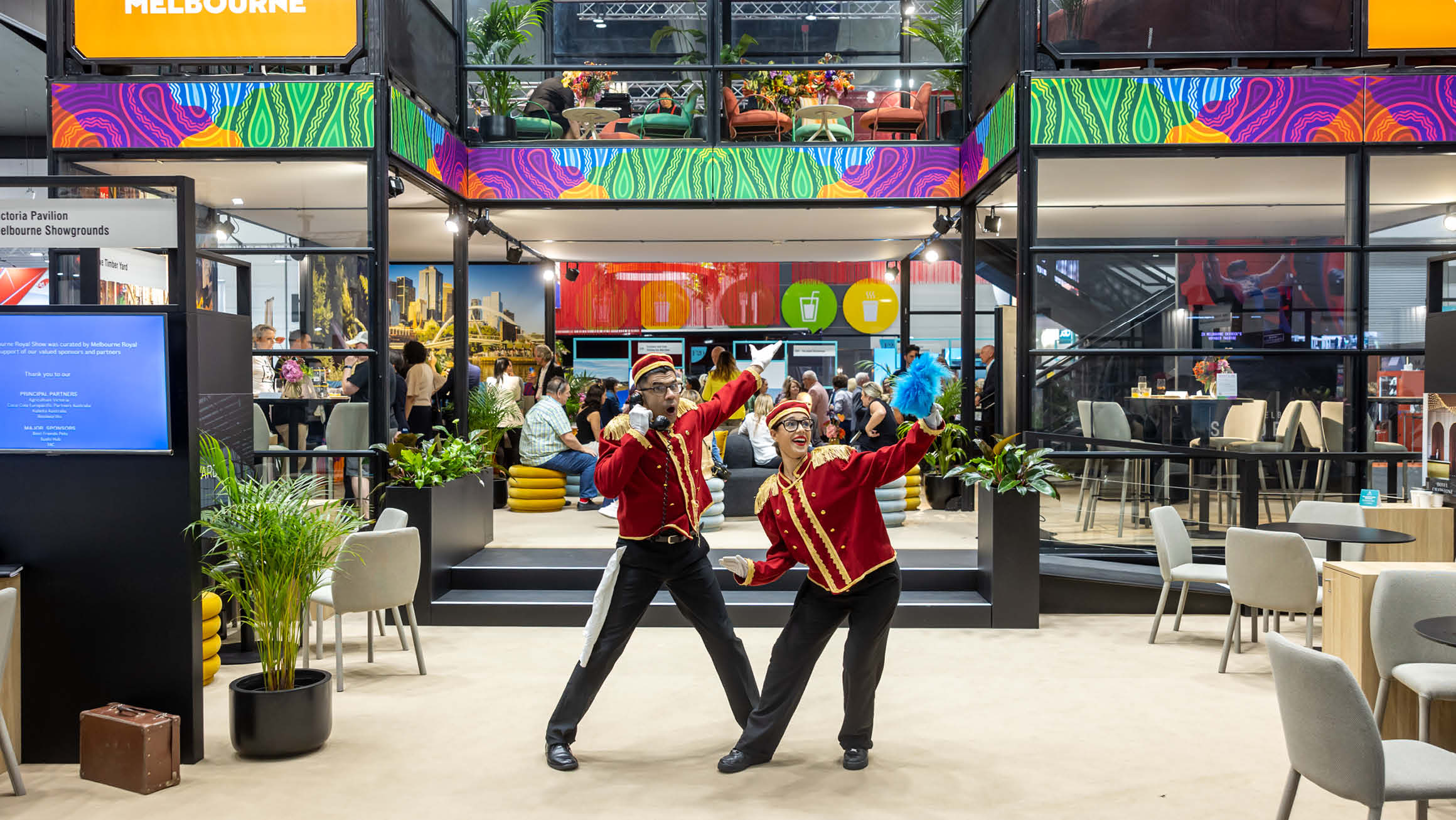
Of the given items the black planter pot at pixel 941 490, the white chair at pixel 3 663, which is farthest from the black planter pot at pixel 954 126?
the white chair at pixel 3 663

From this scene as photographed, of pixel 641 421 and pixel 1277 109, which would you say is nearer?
pixel 641 421

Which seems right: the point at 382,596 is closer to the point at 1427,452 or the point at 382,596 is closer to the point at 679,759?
the point at 679,759

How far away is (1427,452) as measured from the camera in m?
6.20

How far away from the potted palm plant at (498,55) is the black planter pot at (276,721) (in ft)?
19.6

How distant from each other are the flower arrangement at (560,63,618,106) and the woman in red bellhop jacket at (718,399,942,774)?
20.5ft

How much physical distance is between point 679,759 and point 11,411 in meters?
2.98

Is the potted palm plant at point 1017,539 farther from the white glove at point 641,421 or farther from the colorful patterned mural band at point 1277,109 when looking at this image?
the white glove at point 641,421

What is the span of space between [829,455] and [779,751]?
1.30 meters

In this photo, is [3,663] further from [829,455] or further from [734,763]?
[829,455]

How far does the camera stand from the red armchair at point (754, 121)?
923 cm

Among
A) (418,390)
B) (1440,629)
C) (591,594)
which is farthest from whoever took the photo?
(418,390)

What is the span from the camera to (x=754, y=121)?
9.24 metres

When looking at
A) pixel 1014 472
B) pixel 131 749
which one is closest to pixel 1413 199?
pixel 1014 472

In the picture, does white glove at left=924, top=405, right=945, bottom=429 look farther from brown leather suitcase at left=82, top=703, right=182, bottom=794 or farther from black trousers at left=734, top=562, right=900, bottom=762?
brown leather suitcase at left=82, top=703, right=182, bottom=794
